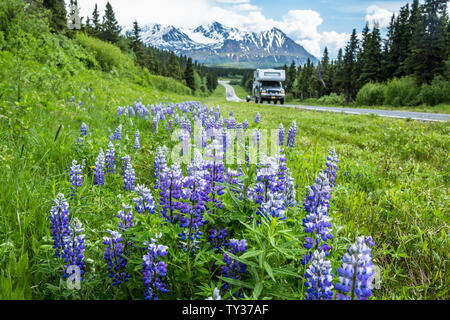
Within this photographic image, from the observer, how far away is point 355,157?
5449 mm

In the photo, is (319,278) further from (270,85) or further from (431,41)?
(431,41)

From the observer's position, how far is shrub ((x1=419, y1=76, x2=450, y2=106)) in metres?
23.9

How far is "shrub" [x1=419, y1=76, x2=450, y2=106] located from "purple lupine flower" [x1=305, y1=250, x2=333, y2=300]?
28342 millimetres

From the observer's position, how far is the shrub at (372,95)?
31609 millimetres

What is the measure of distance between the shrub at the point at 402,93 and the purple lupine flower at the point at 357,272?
30433mm

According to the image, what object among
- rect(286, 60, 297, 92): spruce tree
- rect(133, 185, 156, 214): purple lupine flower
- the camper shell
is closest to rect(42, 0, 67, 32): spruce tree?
the camper shell

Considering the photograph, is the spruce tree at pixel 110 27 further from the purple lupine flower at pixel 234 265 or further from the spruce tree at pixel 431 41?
the purple lupine flower at pixel 234 265

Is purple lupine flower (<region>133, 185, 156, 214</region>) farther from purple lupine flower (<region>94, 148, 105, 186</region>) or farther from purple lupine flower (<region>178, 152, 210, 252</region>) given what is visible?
purple lupine flower (<region>94, 148, 105, 186</region>)

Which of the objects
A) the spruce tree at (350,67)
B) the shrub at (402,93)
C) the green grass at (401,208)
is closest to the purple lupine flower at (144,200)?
the green grass at (401,208)

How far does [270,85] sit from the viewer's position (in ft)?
118

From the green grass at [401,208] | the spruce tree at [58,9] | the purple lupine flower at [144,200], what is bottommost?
the green grass at [401,208]

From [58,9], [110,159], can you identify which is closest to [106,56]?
[110,159]

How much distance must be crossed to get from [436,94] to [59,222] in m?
30.0

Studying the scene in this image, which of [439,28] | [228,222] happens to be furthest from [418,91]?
[228,222]
